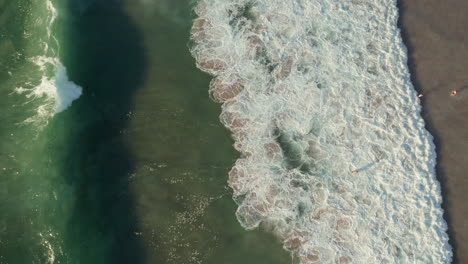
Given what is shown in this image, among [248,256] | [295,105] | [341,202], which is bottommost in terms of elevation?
[248,256]

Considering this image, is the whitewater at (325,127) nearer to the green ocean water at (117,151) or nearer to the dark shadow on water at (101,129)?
the green ocean water at (117,151)

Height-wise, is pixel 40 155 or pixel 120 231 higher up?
pixel 40 155

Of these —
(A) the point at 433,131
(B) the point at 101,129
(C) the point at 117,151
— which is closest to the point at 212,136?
(C) the point at 117,151

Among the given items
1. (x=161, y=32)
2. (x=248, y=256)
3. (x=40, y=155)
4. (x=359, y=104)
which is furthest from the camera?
(x=161, y=32)

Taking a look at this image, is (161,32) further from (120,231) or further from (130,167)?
(120,231)

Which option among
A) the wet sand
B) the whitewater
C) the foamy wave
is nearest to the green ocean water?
the foamy wave

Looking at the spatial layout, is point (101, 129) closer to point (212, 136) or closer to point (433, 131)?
point (212, 136)

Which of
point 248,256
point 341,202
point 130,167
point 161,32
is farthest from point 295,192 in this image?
point 161,32

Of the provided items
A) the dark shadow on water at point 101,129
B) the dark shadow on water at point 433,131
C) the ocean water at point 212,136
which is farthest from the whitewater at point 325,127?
the dark shadow on water at point 101,129
